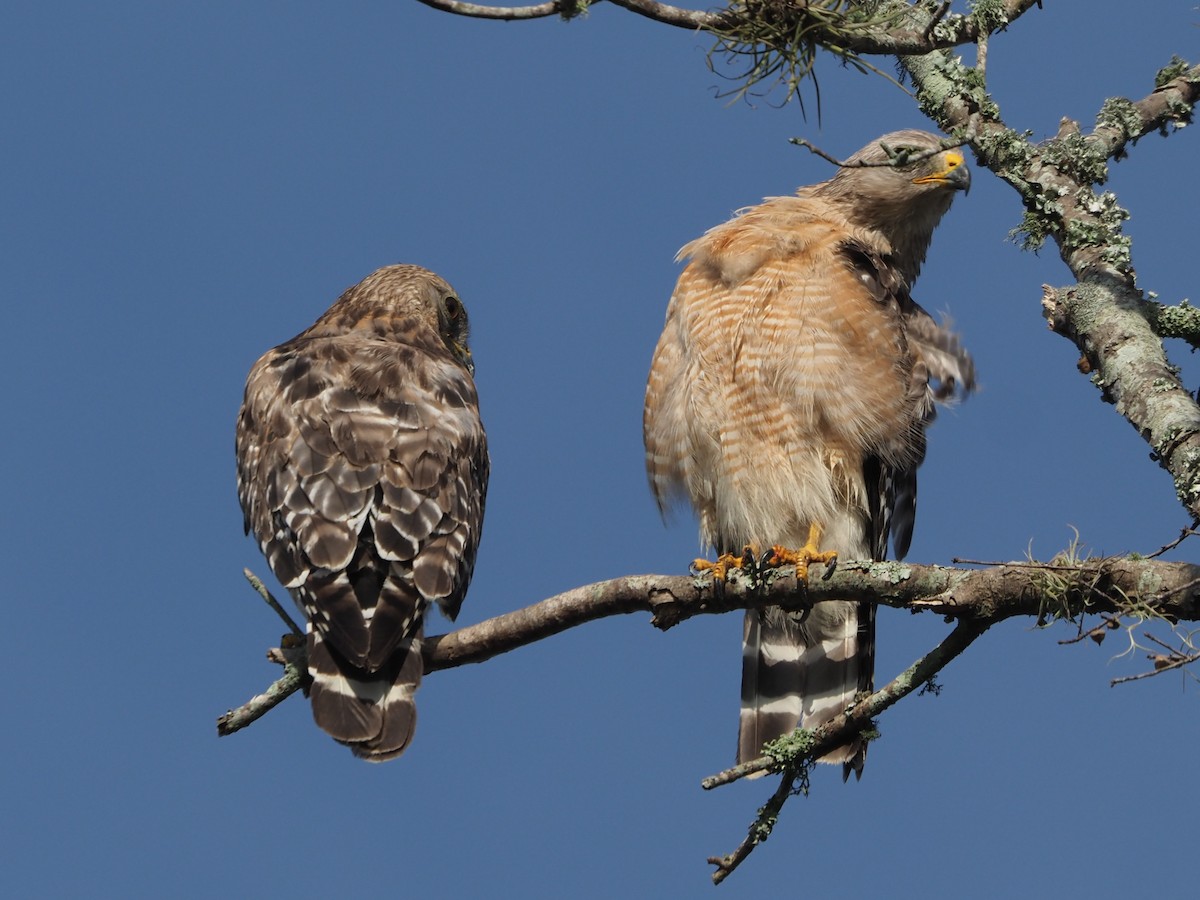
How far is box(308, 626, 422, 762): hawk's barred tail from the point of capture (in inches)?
191

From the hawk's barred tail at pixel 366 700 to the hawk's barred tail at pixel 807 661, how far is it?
1695 millimetres

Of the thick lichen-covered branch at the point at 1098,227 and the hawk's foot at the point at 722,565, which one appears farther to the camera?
the hawk's foot at the point at 722,565

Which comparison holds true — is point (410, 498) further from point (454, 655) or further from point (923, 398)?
point (923, 398)

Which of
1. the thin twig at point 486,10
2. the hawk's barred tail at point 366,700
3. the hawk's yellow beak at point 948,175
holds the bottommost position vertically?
the hawk's barred tail at point 366,700

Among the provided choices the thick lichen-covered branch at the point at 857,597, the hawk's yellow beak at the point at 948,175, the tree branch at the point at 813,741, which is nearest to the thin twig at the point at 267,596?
the thick lichen-covered branch at the point at 857,597

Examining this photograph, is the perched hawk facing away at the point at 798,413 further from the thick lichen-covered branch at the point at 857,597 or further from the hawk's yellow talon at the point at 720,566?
the thick lichen-covered branch at the point at 857,597

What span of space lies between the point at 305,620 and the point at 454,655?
75 centimetres

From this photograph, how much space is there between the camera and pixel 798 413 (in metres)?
5.82

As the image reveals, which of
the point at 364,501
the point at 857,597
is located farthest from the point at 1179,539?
the point at 364,501

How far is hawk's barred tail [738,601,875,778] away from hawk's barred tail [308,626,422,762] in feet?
5.56

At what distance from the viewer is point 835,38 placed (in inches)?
190

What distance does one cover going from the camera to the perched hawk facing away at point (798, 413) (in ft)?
19.2

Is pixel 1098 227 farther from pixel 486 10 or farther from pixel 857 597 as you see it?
pixel 486 10

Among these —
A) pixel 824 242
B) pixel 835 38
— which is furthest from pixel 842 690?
pixel 835 38
